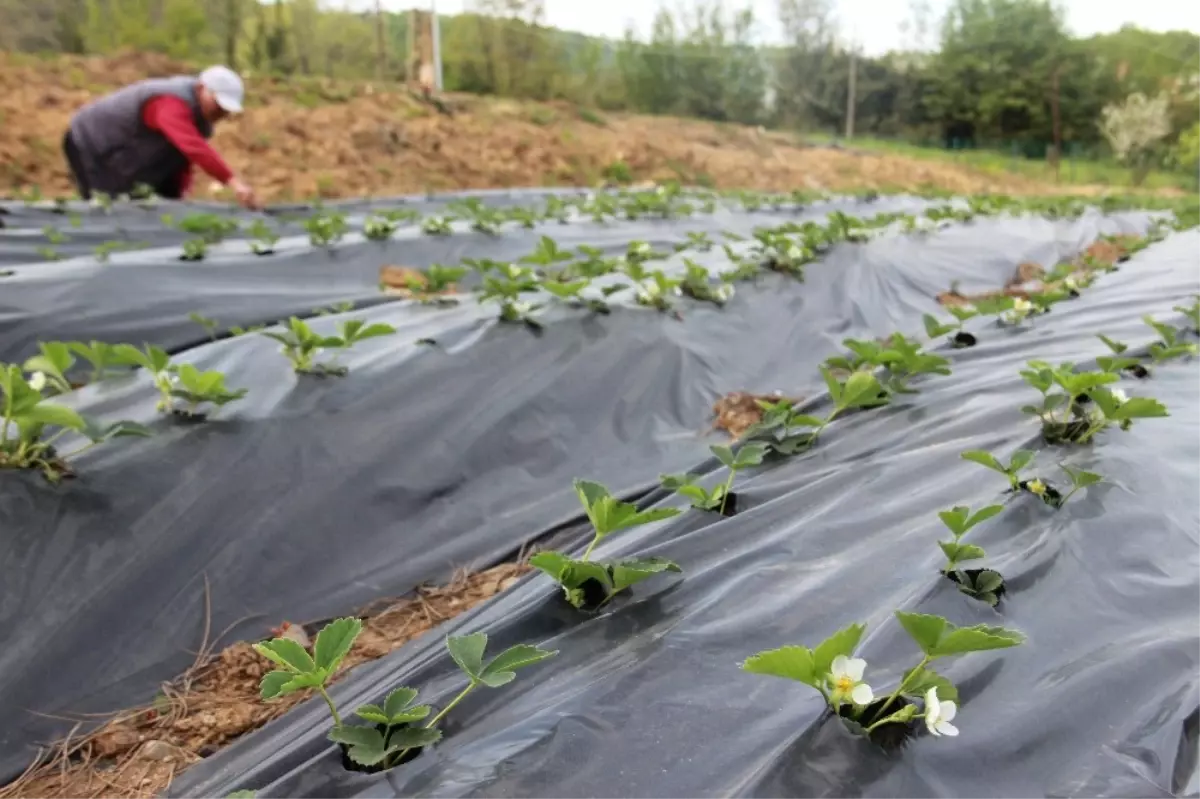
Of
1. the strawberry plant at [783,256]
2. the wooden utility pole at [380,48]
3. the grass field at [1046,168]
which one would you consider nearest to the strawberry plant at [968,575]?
the strawberry plant at [783,256]

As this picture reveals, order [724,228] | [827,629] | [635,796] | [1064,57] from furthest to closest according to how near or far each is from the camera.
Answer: [1064,57] → [724,228] → [827,629] → [635,796]

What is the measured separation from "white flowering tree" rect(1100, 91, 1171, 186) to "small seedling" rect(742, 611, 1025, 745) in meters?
27.5

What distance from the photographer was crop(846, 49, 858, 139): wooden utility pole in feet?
89.9

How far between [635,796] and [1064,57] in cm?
3468

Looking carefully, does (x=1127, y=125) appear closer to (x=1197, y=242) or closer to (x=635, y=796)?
(x=1197, y=242)

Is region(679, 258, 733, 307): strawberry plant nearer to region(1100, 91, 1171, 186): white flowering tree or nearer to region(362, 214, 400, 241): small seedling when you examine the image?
region(362, 214, 400, 241): small seedling

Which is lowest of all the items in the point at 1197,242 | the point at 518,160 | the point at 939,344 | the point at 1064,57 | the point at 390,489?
the point at 390,489

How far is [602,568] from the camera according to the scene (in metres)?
1.32

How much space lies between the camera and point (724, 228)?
7086 millimetres

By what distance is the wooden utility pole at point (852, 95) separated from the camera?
2741cm

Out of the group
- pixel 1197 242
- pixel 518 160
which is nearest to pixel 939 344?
pixel 1197 242

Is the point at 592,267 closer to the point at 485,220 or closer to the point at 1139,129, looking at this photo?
the point at 485,220

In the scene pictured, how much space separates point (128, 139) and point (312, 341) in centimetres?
467

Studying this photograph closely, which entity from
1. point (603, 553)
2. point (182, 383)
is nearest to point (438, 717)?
point (603, 553)
